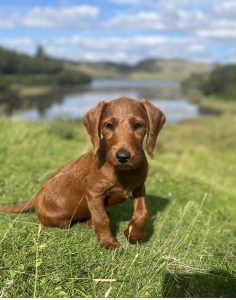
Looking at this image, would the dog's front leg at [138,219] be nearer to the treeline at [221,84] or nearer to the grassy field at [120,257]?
the grassy field at [120,257]

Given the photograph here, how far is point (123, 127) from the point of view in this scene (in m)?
4.71

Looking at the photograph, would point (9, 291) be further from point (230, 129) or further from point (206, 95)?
point (206, 95)

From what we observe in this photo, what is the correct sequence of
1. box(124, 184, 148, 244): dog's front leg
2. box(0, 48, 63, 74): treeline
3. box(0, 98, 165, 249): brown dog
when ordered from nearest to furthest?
box(0, 98, 165, 249): brown dog, box(124, 184, 148, 244): dog's front leg, box(0, 48, 63, 74): treeline

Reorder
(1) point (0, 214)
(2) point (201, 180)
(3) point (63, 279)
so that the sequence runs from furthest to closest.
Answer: (2) point (201, 180), (1) point (0, 214), (3) point (63, 279)

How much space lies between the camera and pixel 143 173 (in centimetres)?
529

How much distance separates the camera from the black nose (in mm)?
4441

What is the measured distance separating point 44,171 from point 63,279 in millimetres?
6090

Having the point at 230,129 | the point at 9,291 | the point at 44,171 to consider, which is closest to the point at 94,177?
the point at 9,291

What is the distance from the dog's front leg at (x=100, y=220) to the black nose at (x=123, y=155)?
34.7 inches

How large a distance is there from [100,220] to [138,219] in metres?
0.52

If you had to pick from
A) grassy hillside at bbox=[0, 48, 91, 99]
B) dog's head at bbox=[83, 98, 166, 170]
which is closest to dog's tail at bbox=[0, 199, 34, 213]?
dog's head at bbox=[83, 98, 166, 170]

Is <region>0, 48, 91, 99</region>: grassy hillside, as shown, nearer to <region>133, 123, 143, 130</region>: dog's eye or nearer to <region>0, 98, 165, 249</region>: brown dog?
<region>0, 98, 165, 249</region>: brown dog

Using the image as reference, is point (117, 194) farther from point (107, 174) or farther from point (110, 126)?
point (110, 126)

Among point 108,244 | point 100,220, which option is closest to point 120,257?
point 108,244
